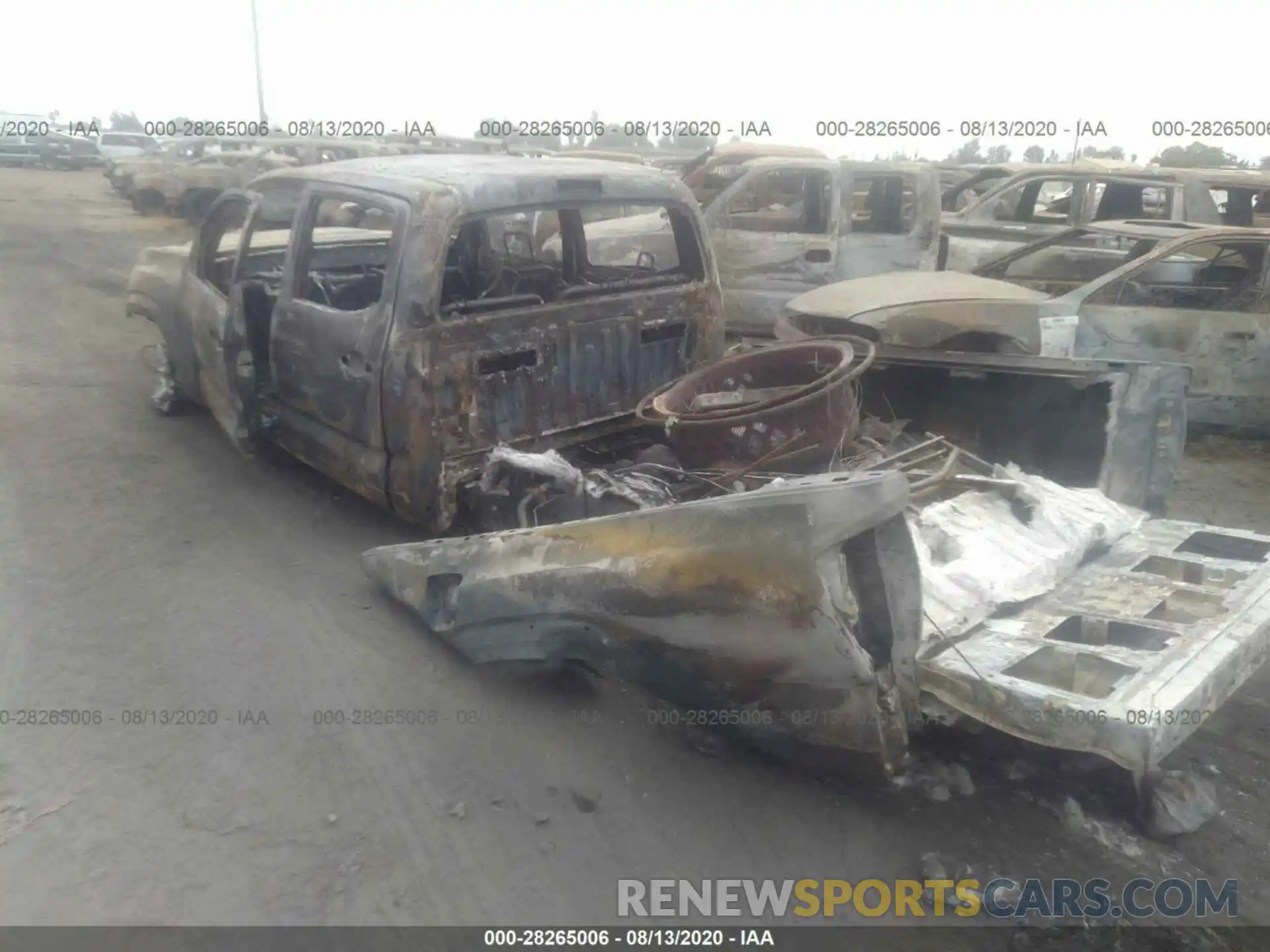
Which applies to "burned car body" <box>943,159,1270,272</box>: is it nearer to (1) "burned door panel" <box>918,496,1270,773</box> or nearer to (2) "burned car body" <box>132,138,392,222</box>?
(1) "burned door panel" <box>918,496,1270,773</box>

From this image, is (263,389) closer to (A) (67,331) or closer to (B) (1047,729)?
(B) (1047,729)

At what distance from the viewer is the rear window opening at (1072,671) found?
276cm

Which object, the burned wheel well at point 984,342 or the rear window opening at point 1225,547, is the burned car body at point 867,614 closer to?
the rear window opening at point 1225,547

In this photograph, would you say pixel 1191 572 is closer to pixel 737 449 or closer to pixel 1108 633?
pixel 1108 633

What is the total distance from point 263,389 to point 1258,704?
4.42m

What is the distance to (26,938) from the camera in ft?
7.92

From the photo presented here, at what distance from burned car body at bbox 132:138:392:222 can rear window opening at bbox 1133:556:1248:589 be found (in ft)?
44.9

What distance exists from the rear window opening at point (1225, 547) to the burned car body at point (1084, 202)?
571 cm

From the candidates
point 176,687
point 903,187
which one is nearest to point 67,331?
point 176,687

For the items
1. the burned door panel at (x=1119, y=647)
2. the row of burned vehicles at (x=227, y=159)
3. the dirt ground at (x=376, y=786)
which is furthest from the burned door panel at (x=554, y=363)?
the row of burned vehicles at (x=227, y=159)

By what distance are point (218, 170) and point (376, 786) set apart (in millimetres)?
15595

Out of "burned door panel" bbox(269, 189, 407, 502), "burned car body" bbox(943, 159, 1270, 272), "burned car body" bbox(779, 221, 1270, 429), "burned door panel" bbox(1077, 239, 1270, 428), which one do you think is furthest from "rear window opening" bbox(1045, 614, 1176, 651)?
"burned car body" bbox(943, 159, 1270, 272)

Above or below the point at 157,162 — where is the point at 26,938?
below

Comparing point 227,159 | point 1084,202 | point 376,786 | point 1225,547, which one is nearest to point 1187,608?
point 1225,547
